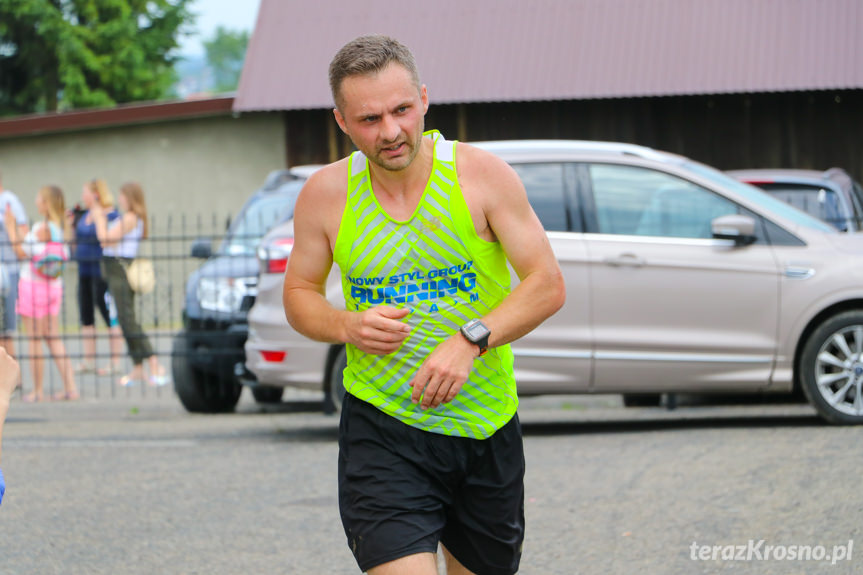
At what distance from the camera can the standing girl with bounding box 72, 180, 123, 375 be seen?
12633mm

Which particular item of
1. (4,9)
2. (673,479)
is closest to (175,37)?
(4,9)

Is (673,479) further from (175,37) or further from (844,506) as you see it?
(175,37)

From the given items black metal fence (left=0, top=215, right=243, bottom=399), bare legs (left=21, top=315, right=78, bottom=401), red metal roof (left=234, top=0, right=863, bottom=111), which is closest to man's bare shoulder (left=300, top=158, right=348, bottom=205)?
black metal fence (left=0, top=215, right=243, bottom=399)

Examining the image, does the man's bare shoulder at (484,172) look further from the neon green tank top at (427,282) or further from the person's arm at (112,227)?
the person's arm at (112,227)

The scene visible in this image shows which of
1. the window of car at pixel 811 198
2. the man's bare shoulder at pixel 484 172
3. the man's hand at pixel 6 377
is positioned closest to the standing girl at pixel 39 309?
the window of car at pixel 811 198

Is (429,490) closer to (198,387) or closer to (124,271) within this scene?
(198,387)


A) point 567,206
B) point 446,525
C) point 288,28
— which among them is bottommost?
point 446,525

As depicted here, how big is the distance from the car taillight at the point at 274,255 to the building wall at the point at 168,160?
13841mm

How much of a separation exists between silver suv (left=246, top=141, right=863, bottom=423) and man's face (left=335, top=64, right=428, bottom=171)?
17.4ft

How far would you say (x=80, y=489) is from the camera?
7.60 metres

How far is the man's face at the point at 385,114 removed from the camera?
332 cm

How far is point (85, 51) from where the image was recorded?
43344 mm

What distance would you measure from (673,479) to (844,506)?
3.50 ft

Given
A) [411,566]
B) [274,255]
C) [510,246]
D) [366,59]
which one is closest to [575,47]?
[274,255]
